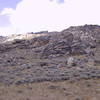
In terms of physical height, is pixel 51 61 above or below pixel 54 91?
above

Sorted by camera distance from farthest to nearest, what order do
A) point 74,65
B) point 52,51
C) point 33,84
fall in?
point 52,51 < point 74,65 < point 33,84

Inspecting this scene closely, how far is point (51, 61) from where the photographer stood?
101 feet

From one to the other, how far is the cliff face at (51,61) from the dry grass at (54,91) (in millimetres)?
1448

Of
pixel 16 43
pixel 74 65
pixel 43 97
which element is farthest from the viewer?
pixel 16 43

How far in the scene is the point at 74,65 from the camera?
25766mm

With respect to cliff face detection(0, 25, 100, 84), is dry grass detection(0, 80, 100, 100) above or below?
below

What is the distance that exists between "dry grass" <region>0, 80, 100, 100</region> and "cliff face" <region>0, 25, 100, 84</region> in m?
1.45

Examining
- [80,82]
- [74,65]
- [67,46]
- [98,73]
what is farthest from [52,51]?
[80,82]

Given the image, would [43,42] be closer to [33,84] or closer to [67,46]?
[67,46]

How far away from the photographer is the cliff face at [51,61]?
19.5m

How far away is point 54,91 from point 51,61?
16.1 meters

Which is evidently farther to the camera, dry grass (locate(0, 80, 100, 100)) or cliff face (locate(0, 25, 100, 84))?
cliff face (locate(0, 25, 100, 84))

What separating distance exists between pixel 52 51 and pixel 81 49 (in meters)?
5.66

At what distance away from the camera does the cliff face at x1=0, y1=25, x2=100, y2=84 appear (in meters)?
19.5
